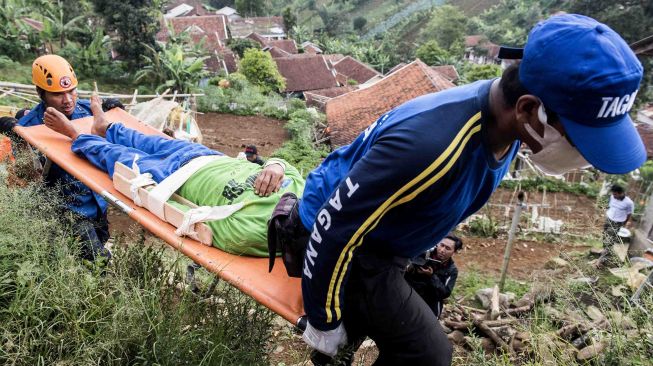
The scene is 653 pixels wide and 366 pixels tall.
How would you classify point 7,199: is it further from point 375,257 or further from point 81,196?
point 375,257

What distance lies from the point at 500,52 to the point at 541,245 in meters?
9.48

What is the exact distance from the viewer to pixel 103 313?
1.97 meters

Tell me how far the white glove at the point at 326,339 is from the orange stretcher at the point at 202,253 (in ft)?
0.44

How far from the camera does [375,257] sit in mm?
1773

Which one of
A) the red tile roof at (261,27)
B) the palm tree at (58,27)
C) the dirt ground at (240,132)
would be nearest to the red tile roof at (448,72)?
the red tile roof at (261,27)

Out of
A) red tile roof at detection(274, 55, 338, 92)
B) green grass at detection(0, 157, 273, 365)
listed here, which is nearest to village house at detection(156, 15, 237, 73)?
red tile roof at detection(274, 55, 338, 92)

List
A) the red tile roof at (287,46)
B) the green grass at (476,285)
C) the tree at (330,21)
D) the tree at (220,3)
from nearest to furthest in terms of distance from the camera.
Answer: the green grass at (476,285)
the red tile roof at (287,46)
the tree at (330,21)
the tree at (220,3)

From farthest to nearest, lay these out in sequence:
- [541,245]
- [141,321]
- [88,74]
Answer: [88,74], [541,245], [141,321]

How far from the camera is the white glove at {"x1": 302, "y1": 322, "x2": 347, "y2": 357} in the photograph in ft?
5.96

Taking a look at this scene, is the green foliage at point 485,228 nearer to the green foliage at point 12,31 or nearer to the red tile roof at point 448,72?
the green foliage at point 12,31

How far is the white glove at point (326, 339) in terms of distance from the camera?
182 centimetres

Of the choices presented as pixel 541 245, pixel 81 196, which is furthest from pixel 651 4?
pixel 81 196

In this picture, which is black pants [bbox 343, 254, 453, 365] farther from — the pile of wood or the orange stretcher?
the pile of wood

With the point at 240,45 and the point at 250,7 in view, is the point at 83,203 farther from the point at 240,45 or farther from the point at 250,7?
the point at 250,7
